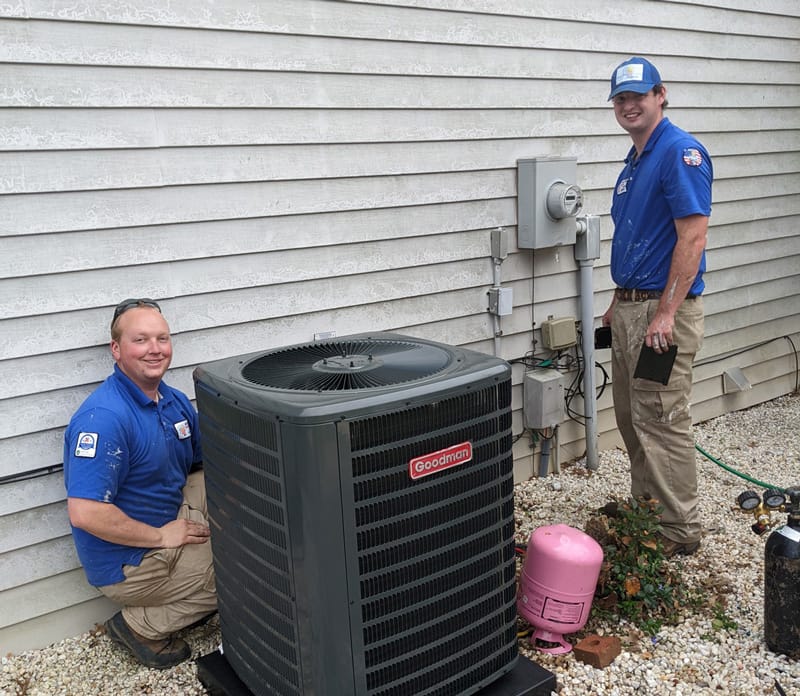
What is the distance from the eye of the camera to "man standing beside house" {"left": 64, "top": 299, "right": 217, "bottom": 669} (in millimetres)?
2361

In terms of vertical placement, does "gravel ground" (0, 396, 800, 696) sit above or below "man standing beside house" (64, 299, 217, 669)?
→ below

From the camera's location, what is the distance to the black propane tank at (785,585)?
239 centimetres

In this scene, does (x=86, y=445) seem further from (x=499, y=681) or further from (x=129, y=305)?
(x=499, y=681)

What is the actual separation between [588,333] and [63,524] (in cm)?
266

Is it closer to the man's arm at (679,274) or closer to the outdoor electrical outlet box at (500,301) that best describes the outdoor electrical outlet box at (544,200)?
the outdoor electrical outlet box at (500,301)

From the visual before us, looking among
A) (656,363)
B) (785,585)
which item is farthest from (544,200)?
(785,585)

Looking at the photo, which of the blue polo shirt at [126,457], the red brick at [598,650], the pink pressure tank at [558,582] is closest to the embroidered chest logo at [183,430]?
the blue polo shirt at [126,457]

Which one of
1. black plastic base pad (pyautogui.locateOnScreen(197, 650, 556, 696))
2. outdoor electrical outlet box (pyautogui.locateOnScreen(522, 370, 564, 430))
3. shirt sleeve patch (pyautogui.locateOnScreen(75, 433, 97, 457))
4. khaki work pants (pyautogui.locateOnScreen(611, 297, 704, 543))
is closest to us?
black plastic base pad (pyautogui.locateOnScreen(197, 650, 556, 696))

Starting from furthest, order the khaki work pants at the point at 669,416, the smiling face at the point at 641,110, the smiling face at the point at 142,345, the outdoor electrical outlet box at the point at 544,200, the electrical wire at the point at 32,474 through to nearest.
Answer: the outdoor electrical outlet box at the point at 544,200, the khaki work pants at the point at 669,416, the smiling face at the point at 641,110, the electrical wire at the point at 32,474, the smiling face at the point at 142,345

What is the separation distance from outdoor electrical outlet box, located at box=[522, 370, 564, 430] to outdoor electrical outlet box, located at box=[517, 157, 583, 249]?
2.17 feet

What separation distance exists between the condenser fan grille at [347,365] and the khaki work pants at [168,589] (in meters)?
0.79

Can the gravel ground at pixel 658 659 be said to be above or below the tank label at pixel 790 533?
below

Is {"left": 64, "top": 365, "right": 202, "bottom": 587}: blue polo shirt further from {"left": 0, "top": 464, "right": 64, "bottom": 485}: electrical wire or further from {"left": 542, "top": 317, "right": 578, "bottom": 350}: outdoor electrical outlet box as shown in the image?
{"left": 542, "top": 317, "right": 578, "bottom": 350}: outdoor electrical outlet box

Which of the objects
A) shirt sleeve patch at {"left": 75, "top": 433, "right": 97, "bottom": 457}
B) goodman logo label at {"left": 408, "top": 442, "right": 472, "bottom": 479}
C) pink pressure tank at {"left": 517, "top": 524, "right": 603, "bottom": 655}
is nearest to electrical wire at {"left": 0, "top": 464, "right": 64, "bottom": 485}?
shirt sleeve patch at {"left": 75, "top": 433, "right": 97, "bottom": 457}
